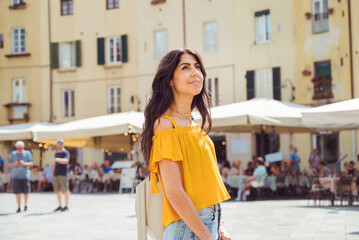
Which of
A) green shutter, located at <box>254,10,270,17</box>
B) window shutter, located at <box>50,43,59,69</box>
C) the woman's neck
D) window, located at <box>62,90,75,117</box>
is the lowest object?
the woman's neck

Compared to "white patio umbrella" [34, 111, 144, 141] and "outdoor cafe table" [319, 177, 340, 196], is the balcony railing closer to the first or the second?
"white patio umbrella" [34, 111, 144, 141]

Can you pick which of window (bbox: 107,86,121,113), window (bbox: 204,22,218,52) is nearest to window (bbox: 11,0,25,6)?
window (bbox: 107,86,121,113)

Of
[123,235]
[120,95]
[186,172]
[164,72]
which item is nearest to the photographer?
[186,172]

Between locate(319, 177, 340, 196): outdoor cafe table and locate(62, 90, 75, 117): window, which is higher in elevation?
locate(62, 90, 75, 117): window

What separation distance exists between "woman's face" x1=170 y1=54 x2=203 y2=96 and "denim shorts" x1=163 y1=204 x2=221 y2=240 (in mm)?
551

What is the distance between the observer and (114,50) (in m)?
32.6

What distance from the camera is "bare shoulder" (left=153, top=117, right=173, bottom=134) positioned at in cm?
274

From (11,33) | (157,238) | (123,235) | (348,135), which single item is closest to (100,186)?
(348,135)

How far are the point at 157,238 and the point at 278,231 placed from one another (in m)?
6.63

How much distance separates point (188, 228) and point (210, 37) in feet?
90.7

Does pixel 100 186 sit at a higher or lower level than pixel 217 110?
lower

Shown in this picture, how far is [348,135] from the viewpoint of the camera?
84.4ft

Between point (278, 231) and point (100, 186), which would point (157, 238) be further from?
point (100, 186)

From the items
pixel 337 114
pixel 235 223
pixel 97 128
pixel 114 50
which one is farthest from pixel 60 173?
pixel 114 50
